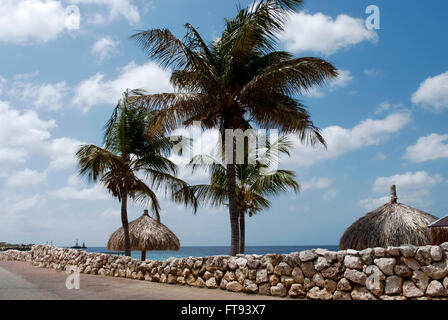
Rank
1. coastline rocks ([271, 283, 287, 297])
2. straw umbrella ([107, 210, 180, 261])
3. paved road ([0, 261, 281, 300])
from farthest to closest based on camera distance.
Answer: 1. straw umbrella ([107, 210, 180, 261])
2. paved road ([0, 261, 281, 300])
3. coastline rocks ([271, 283, 287, 297])

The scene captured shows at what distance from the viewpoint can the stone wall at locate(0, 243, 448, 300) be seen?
6.61 m

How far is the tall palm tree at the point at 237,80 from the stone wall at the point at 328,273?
1717 mm

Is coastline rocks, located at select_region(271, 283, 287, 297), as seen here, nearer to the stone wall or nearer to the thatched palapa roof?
the stone wall

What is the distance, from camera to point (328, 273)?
7.50 m

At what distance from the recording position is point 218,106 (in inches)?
463

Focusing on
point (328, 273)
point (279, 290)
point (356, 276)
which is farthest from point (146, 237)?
point (356, 276)

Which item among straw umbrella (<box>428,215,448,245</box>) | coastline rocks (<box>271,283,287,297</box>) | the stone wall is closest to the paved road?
coastline rocks (<box>271,283,287,297</box>)

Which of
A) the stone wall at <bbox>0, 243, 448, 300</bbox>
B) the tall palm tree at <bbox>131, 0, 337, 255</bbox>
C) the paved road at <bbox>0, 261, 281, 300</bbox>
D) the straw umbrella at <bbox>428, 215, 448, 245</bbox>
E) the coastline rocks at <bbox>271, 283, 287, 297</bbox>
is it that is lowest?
the paved road at <bbox>0, 261, 281, 300</bbox>

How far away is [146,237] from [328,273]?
12.3 m

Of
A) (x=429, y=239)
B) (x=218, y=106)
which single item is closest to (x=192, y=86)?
(x=218, y=106)

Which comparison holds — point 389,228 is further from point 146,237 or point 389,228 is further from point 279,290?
point 146,237

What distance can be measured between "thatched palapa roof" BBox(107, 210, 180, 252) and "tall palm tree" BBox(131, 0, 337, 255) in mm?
7712

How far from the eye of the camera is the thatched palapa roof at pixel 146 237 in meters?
18.5

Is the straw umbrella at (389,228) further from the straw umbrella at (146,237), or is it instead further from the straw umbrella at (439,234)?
the straw umbrella at (146,237)
